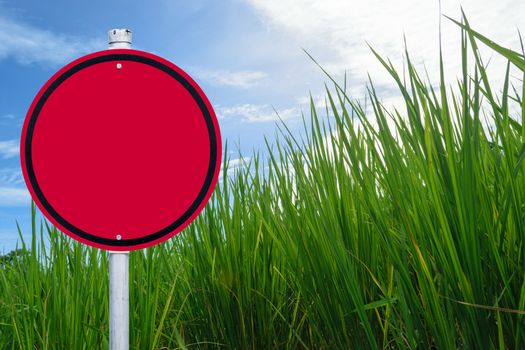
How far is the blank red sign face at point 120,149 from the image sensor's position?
163 cm

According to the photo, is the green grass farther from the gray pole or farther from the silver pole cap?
the silver pole cap

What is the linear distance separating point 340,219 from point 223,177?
1.13 meters

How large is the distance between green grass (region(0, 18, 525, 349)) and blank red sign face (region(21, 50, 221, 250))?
38 centimetres

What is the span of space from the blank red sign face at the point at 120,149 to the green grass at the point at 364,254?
1.24 feet

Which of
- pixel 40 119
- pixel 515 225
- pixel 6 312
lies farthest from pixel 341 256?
pixel 6 312

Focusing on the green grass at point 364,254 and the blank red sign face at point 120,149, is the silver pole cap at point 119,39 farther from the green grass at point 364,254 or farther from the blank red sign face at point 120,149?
the green grass at point 364,254

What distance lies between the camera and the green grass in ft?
4.36

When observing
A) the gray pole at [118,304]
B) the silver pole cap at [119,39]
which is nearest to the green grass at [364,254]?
the gray pole at [118,304]

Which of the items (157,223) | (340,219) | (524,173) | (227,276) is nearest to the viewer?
(524,173)

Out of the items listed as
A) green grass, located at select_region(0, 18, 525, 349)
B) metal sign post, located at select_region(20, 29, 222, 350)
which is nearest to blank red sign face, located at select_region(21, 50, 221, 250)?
metal sign post, located at select_region(20, 29, 222, 350)

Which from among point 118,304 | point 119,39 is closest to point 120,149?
point 119,39

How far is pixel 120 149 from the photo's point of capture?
1.65 meters

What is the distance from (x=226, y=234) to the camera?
2.58 meters

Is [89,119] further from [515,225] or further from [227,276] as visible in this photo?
[515,225]
